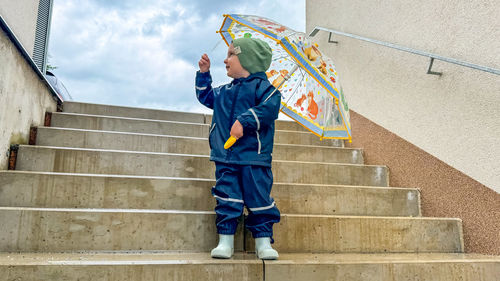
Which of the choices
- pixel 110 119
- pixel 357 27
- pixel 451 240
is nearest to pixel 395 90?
pixel 357 27

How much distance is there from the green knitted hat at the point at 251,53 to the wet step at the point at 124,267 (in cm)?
102

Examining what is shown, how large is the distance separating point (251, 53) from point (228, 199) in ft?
2.63

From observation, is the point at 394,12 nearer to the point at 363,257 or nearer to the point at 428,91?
the point at 428,91

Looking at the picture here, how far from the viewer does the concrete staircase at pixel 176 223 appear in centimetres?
166

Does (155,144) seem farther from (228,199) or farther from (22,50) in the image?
(228,199)

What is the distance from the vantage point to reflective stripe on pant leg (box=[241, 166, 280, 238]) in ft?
6.06

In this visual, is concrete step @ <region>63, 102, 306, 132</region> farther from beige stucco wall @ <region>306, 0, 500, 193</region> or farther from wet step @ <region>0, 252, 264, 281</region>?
wet step @ <region>0, 252, 264, 281</region>

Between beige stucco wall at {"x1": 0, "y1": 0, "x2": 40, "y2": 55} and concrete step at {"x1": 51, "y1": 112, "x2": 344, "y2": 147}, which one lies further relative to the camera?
concrete step at {"x1": 51, "y1": 112, "x2": 344, "y2": 147}

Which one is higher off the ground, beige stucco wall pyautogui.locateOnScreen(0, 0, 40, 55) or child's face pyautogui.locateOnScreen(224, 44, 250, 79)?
beige stucco wall pyautogui.locateOnScreen(0, 0, 40, 55)

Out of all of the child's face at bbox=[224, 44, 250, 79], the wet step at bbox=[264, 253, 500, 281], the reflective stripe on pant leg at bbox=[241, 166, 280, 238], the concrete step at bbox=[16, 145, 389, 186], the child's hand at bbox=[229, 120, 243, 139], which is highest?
the child's face at bbox=[224, 44, 250, 79]

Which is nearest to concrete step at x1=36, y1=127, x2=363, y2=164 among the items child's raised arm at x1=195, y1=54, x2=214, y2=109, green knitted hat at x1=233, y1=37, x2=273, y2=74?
child's raised arm at x1=195, y1=54, x2=214, y2=109

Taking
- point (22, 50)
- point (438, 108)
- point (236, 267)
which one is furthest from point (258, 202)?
point (22, 50)

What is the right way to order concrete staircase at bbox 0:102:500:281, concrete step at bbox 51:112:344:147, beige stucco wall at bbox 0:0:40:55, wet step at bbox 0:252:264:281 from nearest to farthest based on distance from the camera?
wet step at bbox 0:252:264:281
concrete staircase at bbox 0:102:500:281
beige stucco wall at bbox 0:0:40:55
concrete step at bbox 51:112:344:147

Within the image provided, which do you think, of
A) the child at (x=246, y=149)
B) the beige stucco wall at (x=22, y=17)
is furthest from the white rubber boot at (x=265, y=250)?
the beige stucco wall at (x=22, y=17)
